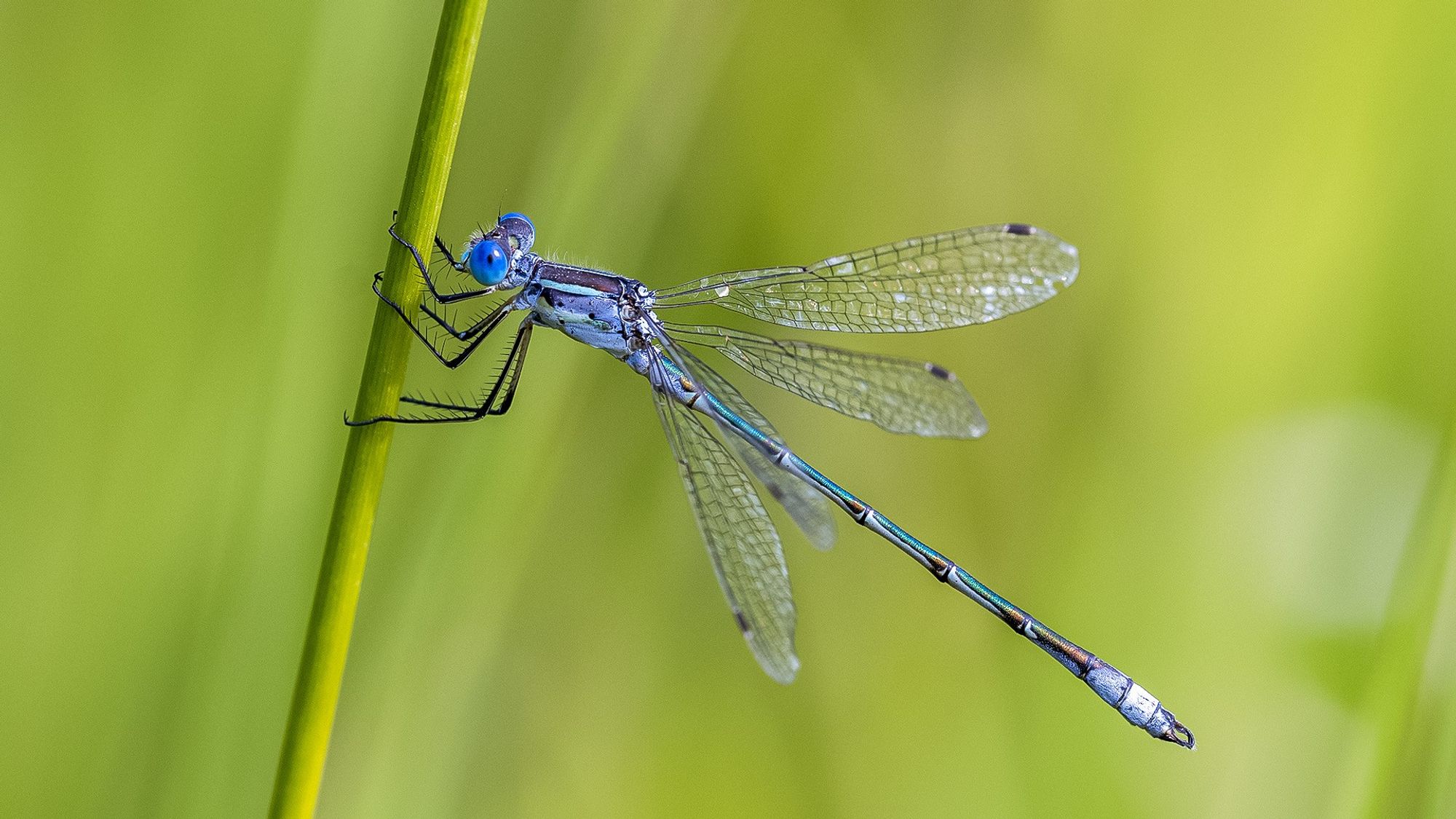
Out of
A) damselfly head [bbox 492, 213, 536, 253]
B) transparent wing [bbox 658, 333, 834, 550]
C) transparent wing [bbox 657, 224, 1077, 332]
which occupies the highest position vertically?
transparent wing [bbox 657, 224, 1077, 332]

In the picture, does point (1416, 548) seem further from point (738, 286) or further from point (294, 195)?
point (294, 195)

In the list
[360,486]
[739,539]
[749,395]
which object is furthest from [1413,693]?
[749,395]

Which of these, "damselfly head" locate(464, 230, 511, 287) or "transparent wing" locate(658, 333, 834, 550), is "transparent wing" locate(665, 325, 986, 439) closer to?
"transparent wing" locate(658, 333, 834, 550)

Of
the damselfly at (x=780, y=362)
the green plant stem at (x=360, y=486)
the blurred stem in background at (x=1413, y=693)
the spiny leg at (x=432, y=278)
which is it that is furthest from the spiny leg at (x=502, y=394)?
the blurred stem in background at (x=1413, y=693)

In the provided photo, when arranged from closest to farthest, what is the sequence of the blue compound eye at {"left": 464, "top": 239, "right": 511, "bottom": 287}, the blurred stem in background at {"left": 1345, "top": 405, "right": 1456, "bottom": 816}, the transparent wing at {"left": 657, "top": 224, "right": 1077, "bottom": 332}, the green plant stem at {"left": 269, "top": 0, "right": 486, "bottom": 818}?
the green plant stem at {"left": 269, "top": 0, "right": 486, "bottom": 818}, the blurred stem in background at {"left": 1345, "top": 405, "right": 1456, "bottom": 816}, the blue compound eye at {"left": 464, "top": 239, "right": 511, "bottom": 287}, the transparent wing at {"left": 657, "top": 224, "right": 1077, "bottom": 332}

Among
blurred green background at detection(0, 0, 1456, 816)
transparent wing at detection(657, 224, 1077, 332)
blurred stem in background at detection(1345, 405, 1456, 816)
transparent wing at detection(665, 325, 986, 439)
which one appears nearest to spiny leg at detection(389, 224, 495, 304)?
blurred green background at detection(0, 0, 1456, 816)

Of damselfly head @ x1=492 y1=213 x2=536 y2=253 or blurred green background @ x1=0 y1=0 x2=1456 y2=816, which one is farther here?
damselfly head @ x1=492 y1=213 x2=536 y2=253

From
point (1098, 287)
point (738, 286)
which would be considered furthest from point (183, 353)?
point (1098, 287)

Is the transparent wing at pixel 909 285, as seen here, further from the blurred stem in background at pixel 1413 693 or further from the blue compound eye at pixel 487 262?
the blurred stem in background at pixel 1413 693
